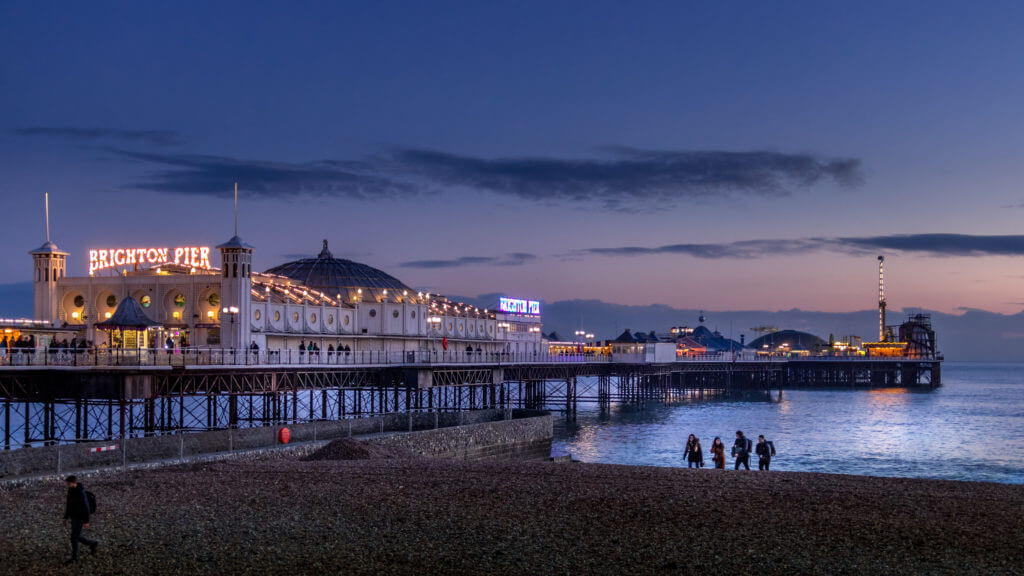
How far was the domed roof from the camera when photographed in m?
80.0

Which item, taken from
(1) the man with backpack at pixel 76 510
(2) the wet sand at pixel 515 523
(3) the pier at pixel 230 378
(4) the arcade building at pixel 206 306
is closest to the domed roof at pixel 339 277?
(4) the arcade building at pixel 206 306

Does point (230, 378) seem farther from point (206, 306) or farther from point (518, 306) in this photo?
point (518, 306)

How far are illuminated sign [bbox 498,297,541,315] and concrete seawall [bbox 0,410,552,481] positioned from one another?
2300 inches

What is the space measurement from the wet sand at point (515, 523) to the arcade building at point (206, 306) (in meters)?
24.4

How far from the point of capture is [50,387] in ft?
144

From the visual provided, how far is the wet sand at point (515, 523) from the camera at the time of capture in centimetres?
1823

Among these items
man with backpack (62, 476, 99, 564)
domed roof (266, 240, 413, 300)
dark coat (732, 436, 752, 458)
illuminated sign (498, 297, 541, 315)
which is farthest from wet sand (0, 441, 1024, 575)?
illuminated sign (498, 297, 541, 315)

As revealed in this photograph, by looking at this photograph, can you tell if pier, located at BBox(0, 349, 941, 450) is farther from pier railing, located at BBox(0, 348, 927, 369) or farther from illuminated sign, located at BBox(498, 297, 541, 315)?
illuminated sign, located at BBox(498, 297, 541, 315)

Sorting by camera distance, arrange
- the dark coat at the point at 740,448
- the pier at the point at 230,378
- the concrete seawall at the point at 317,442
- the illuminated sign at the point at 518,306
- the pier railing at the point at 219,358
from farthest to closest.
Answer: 1. the illuminated sign at the point at 518,306
2. the pier at the point at 230,378
3. the pier railing at the point at 219,358
4. the dark coat at the point at 740,448
5. the concrete seawall at the point at 317,442

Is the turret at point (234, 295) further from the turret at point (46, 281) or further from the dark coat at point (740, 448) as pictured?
the dark coat at point (740, 448)

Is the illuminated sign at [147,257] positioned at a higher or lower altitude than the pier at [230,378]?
higher

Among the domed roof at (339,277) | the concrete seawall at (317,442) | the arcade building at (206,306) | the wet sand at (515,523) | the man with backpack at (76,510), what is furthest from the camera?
the domed roof at (339,277)

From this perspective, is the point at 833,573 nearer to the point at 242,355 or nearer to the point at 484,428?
the point at 484,428

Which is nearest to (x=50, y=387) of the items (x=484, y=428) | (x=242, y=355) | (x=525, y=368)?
(x=242, y=355)
